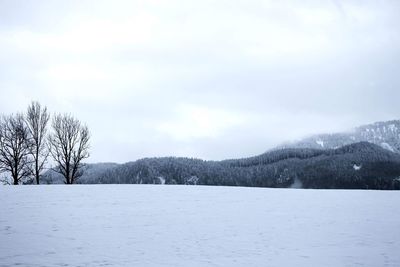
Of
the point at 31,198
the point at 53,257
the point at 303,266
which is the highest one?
the point at 31,198

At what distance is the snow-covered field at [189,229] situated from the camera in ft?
46.2

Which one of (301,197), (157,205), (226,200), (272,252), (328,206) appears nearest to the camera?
(272,252)

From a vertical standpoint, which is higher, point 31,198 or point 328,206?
point 31,198

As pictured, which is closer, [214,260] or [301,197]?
[214,260]

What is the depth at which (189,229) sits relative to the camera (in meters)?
19.9

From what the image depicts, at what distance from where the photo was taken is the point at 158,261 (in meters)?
13.5

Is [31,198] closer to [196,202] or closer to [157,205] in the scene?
[157,205]

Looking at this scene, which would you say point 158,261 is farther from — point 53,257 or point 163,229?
point 163,229

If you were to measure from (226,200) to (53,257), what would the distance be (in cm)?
1927

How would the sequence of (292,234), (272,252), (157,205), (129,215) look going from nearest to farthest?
1. (272,252)
2. (292,234)
3. (129,215)
4. (157,205)

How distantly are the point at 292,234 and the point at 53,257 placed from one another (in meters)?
11.7

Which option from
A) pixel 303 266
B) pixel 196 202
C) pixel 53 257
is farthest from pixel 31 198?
pixel 303 266

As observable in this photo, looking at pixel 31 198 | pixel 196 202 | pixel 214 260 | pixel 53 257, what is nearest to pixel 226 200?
pixel 196 202

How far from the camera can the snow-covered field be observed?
14.1m
